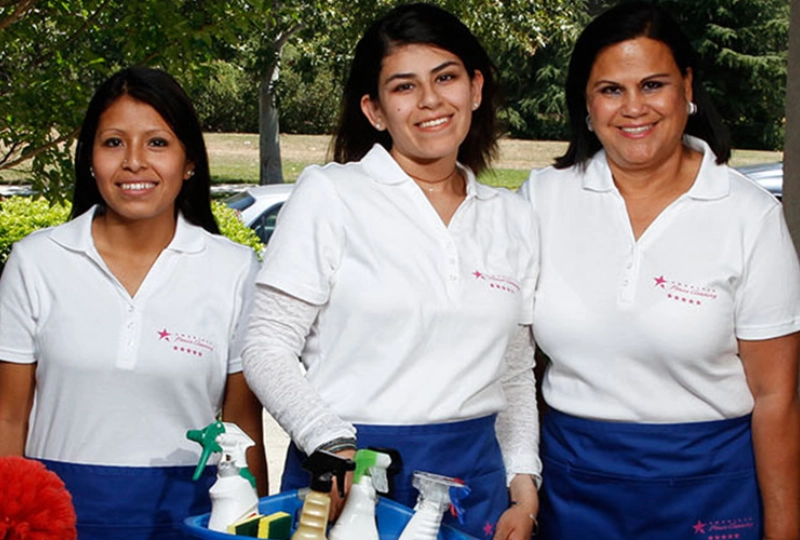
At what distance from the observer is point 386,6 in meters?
15.0

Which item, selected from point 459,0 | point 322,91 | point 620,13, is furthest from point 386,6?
point 322,91

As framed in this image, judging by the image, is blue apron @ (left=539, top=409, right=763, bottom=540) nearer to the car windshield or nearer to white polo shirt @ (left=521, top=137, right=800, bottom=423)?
white polo shirt @ (left=521, top=137, right=800, bottom=423)

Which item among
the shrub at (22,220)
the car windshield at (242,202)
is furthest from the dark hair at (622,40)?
the car windshield at (242,202)

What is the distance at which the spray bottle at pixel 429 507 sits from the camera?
2.11m

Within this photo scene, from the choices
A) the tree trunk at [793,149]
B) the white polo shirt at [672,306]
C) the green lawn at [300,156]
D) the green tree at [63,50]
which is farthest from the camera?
the green lawn at [300,156]

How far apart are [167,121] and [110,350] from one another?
57cm

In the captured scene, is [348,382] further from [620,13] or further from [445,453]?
[620,13]

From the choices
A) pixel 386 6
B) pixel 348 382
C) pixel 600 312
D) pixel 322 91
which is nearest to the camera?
pixel 348 382

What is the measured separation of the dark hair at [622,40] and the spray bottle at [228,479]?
1266 millimetres

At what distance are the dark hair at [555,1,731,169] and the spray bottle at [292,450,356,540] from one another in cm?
130

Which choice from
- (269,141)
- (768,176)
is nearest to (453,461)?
(768,176)

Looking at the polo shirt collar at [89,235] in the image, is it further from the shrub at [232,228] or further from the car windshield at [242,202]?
the car windshield at [242,202]

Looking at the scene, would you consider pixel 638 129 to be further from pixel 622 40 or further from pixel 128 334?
pixel 128 334

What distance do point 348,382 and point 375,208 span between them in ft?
1.30
